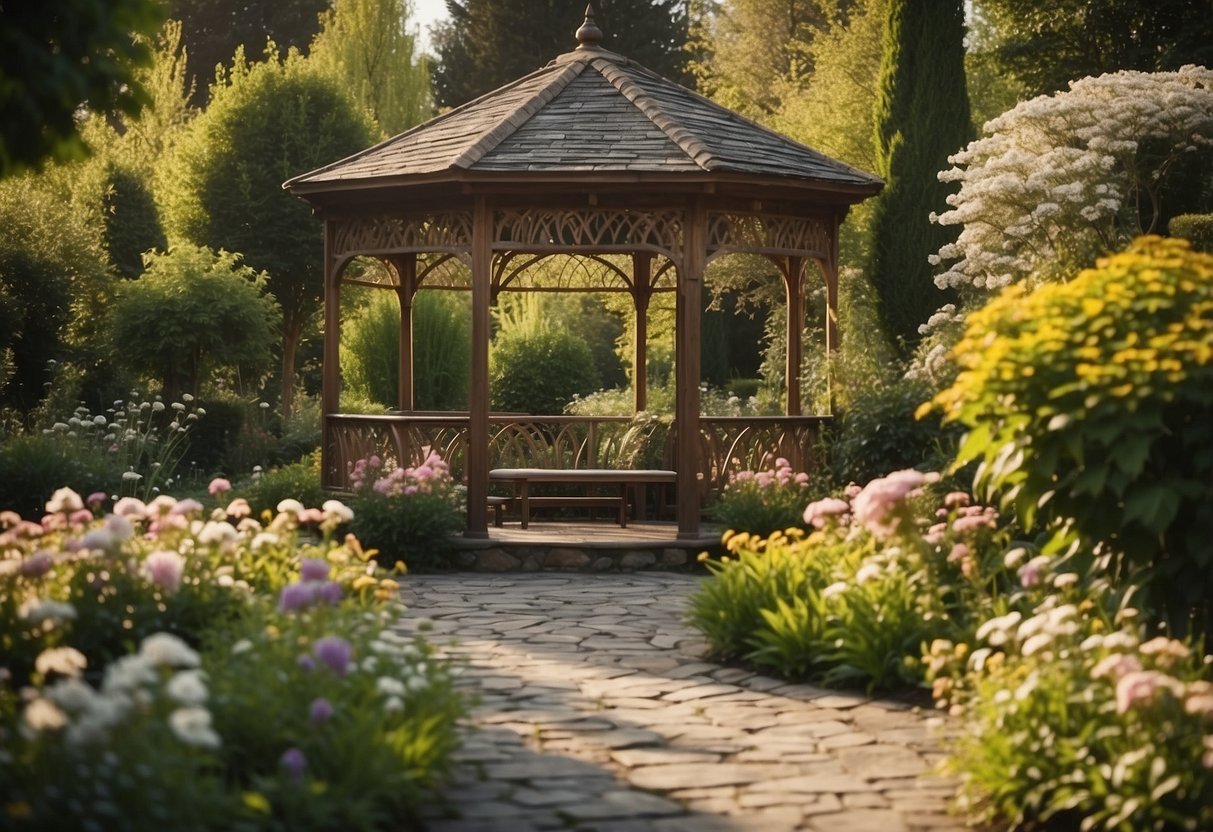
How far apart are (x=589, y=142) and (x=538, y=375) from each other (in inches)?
296

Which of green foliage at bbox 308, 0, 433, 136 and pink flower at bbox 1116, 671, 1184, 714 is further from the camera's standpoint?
green foliage at bbox 308, 0, 433, 136

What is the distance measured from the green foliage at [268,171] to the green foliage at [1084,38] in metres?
11.7

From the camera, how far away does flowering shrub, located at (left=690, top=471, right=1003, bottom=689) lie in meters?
6.99

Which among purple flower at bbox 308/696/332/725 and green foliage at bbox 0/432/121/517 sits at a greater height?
green foliage at bbox 0/432/121/517

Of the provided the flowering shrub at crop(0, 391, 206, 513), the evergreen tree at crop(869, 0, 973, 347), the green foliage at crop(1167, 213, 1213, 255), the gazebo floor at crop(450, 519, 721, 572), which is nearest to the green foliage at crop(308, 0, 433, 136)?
the evergreen tree at crop(869, 0, 973, 347)

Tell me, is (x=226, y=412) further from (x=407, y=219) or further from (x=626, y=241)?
(x=626, y=241)

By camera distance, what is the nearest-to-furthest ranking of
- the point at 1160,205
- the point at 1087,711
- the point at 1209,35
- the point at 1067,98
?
the point at 1087,711 → the point at 1067,98 → the point at 1160,205 → the point at 1209,35

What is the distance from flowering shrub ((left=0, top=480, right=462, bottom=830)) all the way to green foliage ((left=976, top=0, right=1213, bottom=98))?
20709 mm

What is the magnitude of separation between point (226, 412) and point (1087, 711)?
15.7m

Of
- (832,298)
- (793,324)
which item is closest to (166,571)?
(832,298)

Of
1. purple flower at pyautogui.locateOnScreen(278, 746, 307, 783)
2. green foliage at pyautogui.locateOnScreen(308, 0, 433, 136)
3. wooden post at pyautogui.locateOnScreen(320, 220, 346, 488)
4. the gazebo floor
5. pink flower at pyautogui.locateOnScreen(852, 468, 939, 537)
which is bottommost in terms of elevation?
the gazebo floor

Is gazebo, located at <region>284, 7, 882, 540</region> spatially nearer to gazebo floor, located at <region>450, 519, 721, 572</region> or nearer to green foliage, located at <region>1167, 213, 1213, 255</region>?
gazebo floor, located at <region>450, 519, 721, 572</region>

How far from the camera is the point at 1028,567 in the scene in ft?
20.0

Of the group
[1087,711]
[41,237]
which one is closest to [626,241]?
[1087,711]
